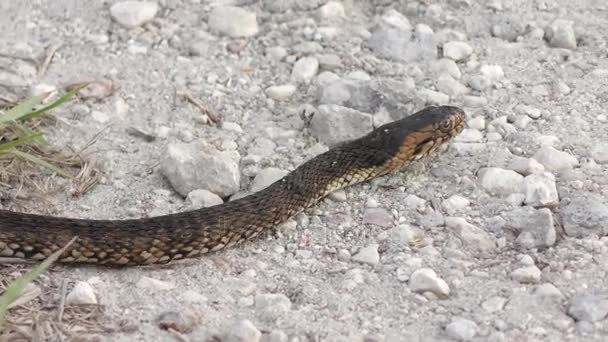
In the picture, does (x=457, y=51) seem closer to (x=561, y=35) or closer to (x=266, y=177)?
(x=561, y=35)

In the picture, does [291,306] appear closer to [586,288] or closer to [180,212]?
[180,212]

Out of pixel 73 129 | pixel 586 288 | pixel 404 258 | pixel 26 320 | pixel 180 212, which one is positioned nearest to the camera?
pixel 26 320

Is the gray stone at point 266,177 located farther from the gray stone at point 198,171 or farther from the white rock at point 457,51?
the white rock at point 457,51

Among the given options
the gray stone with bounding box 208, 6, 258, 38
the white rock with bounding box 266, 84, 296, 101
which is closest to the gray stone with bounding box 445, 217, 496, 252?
the white rock with bounding box 266, 84, 296, 101

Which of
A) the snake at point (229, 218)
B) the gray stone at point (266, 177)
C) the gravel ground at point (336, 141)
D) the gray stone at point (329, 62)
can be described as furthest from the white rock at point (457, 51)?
the gray stone at point (266, 177)

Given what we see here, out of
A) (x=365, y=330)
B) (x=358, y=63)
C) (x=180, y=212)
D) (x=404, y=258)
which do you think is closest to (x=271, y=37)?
(x=358, y=63)

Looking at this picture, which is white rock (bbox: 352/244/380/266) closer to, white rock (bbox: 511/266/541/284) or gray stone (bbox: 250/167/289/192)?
white rock (bbox: 511/266/541/284)
